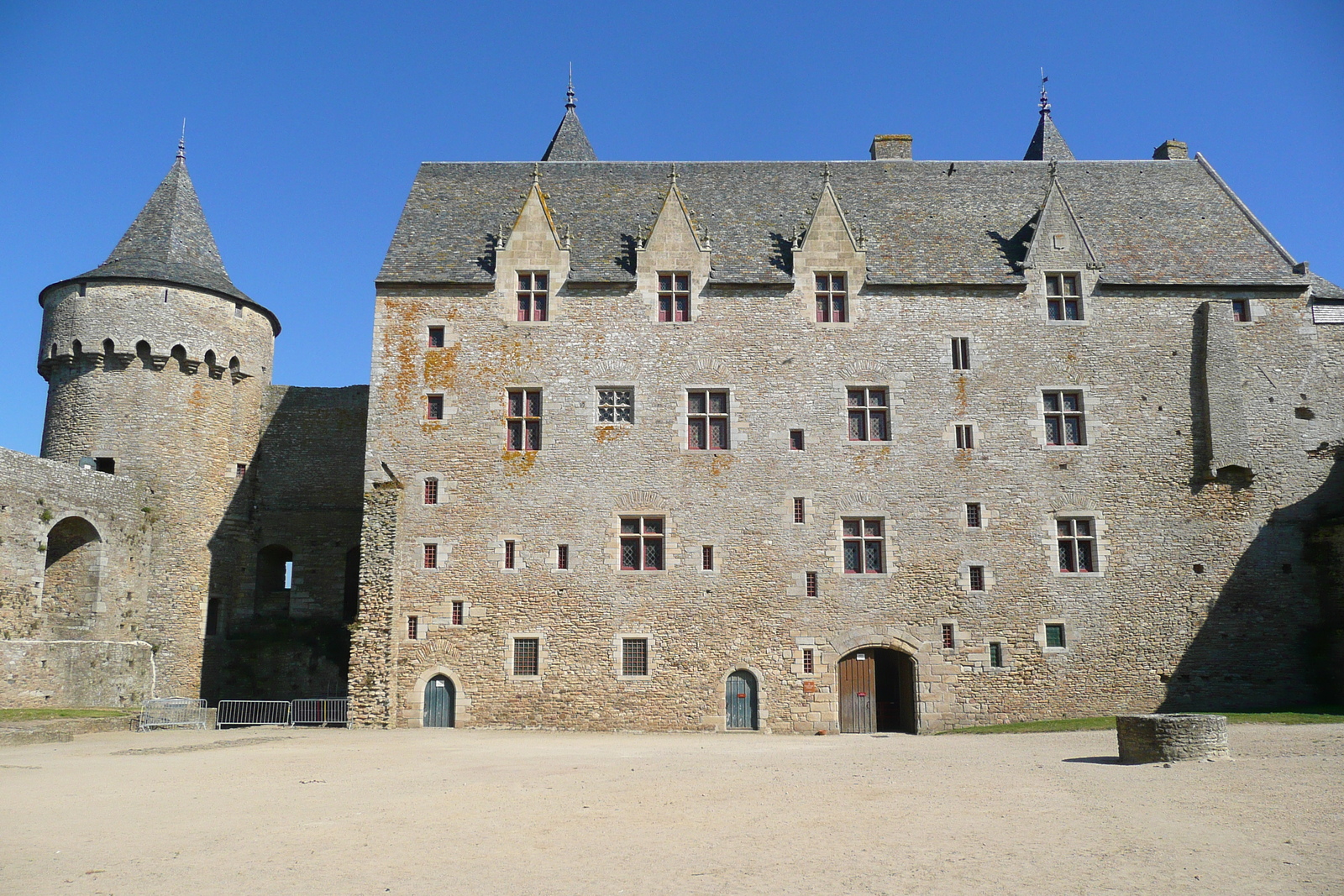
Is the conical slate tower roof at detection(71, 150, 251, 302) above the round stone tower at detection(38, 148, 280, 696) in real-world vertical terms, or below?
above

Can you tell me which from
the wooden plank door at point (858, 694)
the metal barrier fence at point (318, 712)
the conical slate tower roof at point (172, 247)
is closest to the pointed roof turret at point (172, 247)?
the conical slate tower roof at point (172, 247)

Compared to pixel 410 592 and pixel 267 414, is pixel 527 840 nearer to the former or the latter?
pixel 410 592

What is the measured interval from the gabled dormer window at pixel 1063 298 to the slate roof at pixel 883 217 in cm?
107

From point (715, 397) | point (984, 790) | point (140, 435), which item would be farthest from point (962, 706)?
point (140, 435)

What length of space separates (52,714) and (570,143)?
26750 millimetres

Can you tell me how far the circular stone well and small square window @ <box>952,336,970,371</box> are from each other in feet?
44.2

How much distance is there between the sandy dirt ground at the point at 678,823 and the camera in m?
9.00

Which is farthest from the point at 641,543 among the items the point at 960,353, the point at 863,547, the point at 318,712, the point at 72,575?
the point at 72,575

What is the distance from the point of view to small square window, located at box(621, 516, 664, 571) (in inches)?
1034

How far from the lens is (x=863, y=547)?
1040 inches

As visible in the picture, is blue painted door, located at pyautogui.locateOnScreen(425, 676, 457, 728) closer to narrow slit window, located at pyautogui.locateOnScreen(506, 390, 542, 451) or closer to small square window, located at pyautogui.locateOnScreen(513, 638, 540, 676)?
small square window, located at pyautogui.locateOnScreen(513, 638, 540, 676)

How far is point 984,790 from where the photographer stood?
44.0ft

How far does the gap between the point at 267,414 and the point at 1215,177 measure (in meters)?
31.0

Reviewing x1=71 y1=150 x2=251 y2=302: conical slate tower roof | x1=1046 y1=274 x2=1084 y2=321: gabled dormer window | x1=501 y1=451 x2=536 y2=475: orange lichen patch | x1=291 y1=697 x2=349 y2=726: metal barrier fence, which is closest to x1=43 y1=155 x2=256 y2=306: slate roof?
x1=71 y1=150 x2=251 y2=302: conical slate tower roof
